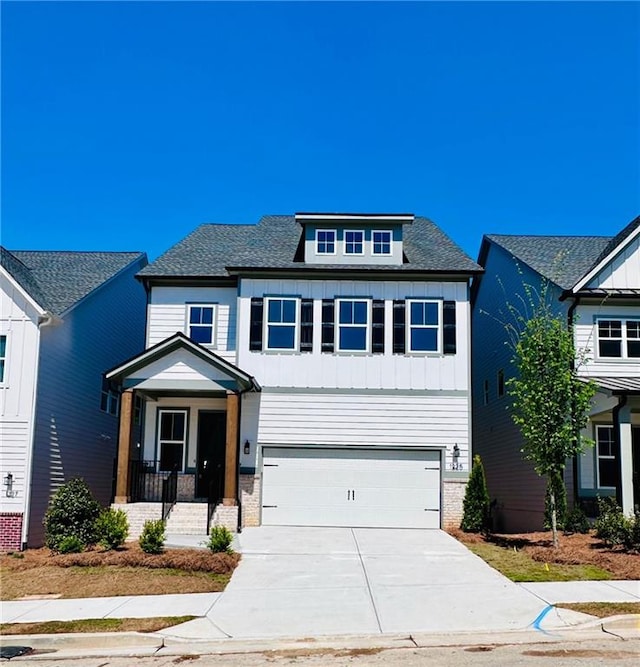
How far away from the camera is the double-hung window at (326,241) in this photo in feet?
72.8

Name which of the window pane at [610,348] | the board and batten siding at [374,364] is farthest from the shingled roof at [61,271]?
the window pane at [610,348]

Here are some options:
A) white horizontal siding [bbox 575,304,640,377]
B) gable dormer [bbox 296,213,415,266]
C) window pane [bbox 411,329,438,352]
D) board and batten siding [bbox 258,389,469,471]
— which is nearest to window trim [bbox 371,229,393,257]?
gable dormer [bbox 296,213,415,266]

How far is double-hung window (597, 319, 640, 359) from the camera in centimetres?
2045

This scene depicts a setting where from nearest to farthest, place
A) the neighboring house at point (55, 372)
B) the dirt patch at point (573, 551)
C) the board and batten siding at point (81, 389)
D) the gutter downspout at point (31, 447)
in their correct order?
the dirt patch at point (573, 551)
the gutter downspout at point (31, 447)
the neighboring house at point (55, 372)
the board and batten siding at point (81, 389)

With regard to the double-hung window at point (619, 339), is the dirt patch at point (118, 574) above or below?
below

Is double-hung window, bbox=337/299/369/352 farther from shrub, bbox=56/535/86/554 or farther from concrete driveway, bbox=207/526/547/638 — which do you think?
shrub, bbox=56/535/86/554

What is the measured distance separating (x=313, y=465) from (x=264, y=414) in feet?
6.41

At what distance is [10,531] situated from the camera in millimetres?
18297

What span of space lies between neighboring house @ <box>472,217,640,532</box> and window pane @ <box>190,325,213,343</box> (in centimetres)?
901

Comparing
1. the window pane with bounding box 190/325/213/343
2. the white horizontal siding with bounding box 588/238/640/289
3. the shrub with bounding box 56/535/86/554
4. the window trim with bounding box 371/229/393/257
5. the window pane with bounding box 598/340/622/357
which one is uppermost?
the window trim with bounding box 371/229/393/257

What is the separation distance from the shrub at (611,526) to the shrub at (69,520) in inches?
433

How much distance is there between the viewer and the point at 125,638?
9.57 m

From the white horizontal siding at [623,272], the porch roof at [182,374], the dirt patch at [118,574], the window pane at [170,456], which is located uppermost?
the white horizontal siding at [623,272]

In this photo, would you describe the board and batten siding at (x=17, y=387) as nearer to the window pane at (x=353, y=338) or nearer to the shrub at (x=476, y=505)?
the window pane at (x=353, y=338)
